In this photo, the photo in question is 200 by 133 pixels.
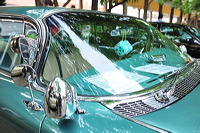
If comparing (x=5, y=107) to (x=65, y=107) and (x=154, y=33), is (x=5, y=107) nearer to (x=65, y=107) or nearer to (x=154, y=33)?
(x=65, y=107)

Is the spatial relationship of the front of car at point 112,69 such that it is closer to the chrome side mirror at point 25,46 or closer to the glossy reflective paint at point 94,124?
the glossy reflective paint at point 94,124

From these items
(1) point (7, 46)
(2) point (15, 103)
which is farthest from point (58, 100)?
(1) point (7, 46)

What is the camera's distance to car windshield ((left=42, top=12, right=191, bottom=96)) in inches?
62.3

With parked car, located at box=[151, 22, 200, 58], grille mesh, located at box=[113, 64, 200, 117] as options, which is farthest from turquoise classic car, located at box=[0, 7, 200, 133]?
parked car, located at box=[151, 22, 200, 58]

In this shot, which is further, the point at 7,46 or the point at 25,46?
the point at 7,46

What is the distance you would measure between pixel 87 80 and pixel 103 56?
34cm

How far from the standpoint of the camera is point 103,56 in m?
1.83

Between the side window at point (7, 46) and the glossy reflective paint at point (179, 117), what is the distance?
1397 mm

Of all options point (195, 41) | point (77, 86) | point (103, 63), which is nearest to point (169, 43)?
point (103, 63)

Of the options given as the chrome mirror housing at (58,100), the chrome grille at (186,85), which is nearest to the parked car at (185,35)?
the chrome grille at (186,85)

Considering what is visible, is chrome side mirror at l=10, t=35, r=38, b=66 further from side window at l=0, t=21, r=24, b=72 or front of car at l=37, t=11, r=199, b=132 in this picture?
side window at l=0, t=21, r=24, b=72

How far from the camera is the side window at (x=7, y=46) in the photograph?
2053 mm

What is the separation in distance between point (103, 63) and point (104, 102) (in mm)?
459

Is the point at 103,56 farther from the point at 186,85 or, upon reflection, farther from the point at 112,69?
the point at 186,85
